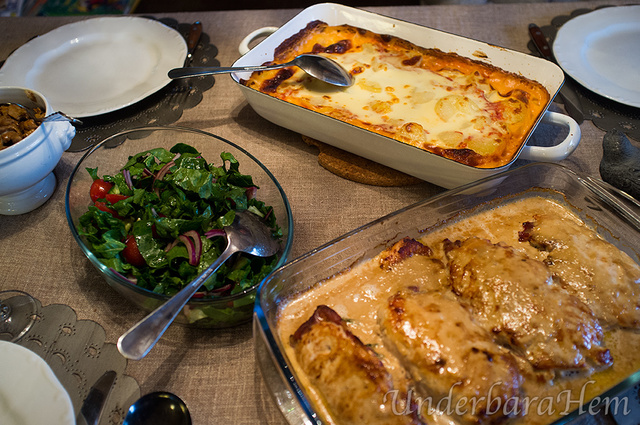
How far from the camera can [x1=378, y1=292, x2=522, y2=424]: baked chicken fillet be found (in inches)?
47.4

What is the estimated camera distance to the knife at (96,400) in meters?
1.40

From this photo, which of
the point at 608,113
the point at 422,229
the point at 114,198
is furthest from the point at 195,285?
the point at 608,113

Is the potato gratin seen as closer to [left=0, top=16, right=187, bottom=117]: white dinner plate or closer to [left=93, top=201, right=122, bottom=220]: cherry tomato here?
[left=0, top=16, right=187, bottom=117]: white dinner plate

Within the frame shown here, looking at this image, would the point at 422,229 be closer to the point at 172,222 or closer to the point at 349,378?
the point at 349,378

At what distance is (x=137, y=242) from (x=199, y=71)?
3.79 feet

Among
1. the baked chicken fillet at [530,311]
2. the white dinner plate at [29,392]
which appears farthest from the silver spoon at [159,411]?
the baked chicken fillet at [530,311]

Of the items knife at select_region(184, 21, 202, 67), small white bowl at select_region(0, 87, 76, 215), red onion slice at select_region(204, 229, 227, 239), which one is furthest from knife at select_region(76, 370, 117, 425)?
knife at select_region(184, 21, 202, 67)

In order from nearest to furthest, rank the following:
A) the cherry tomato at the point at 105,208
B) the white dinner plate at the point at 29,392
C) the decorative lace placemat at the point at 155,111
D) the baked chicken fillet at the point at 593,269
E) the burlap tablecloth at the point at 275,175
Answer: the white dinner plate at the point at 29,392
the baked chicken fillet at the point at 593,269
the burlap tablecloth at the point at 275,175
the cherry tomato at the point at 105,208
the decorative lace placemat at the point at 155,111

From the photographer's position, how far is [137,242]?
1.59 m

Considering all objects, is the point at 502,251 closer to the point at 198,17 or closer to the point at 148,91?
the point at 148,91

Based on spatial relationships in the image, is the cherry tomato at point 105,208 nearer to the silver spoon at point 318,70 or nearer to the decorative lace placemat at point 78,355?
the decorative lace placemat at point 78,355

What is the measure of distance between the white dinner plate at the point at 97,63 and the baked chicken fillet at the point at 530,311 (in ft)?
6.57

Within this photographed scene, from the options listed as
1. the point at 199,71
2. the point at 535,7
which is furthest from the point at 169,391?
the point at 535,7

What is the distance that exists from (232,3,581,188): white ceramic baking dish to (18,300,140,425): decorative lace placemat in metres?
1.26
